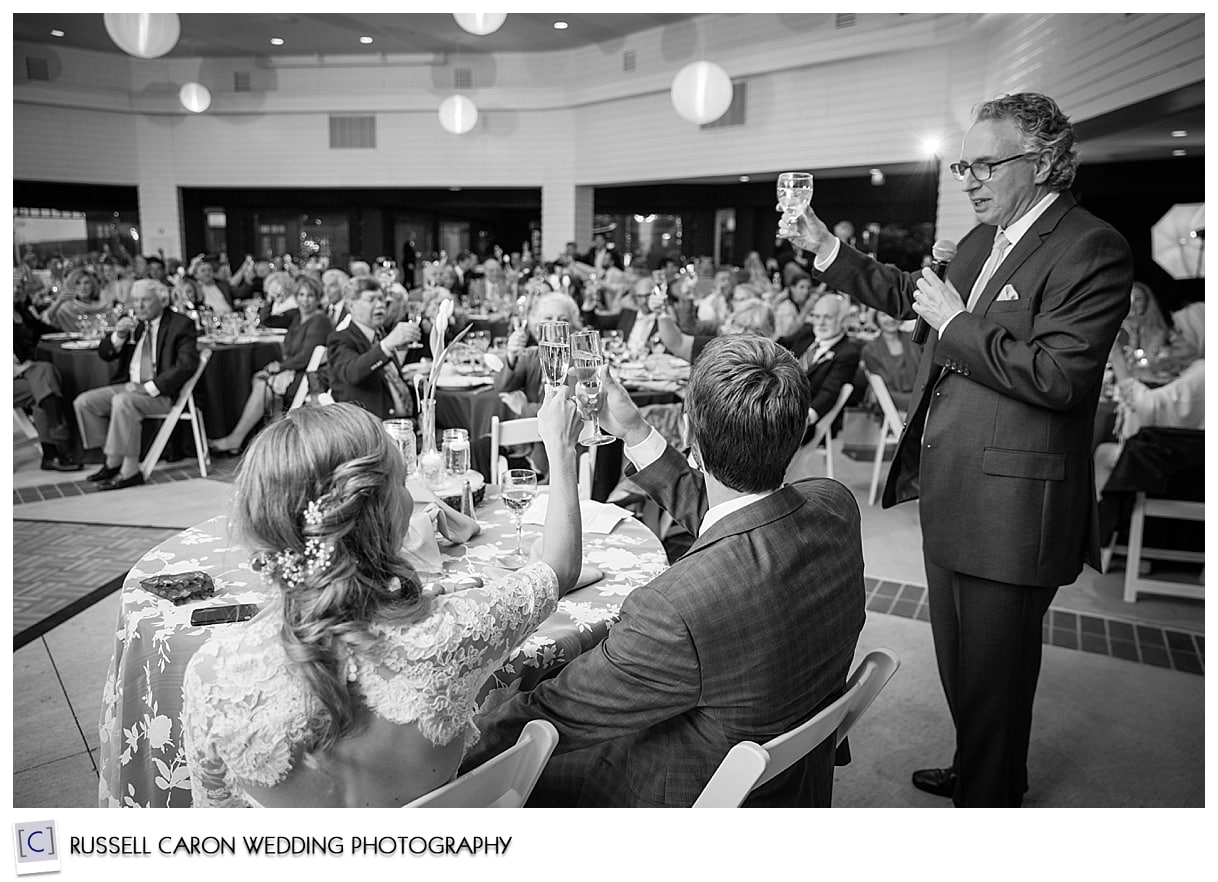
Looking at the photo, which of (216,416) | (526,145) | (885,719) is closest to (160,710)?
(885,719)

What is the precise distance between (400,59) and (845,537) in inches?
588

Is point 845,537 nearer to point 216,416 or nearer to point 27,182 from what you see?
point 216,416

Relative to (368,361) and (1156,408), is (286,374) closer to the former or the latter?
(368,361)

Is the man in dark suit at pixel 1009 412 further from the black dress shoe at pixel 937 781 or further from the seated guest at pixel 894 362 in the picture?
the seated guest at pixel 894 362

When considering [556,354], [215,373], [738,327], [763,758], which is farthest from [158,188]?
[763,758]

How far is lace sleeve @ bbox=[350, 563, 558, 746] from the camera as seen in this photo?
1307mm

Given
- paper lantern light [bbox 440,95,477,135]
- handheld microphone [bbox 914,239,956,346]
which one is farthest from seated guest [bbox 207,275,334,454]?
paper lantern light [bbox 440,95,477,135]

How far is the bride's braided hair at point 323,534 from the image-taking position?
1.26 m

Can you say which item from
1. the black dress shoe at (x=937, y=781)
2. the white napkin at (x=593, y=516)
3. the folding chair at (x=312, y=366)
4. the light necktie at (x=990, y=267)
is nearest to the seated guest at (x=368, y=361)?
the folding chair at (x=312, y=366)

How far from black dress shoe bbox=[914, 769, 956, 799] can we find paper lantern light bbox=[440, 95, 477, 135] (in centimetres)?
1085

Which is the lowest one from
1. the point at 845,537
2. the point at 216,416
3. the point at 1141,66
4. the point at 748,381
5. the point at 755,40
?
the point at 216,416

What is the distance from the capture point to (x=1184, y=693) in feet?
10.7

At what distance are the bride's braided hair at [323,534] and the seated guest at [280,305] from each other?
25.7 feet

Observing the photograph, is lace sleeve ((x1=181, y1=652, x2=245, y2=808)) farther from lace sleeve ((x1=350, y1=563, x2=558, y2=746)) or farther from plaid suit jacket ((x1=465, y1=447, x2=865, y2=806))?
plaid suit jacket ((x1=465, y1=447, x2=865, y2=806))
